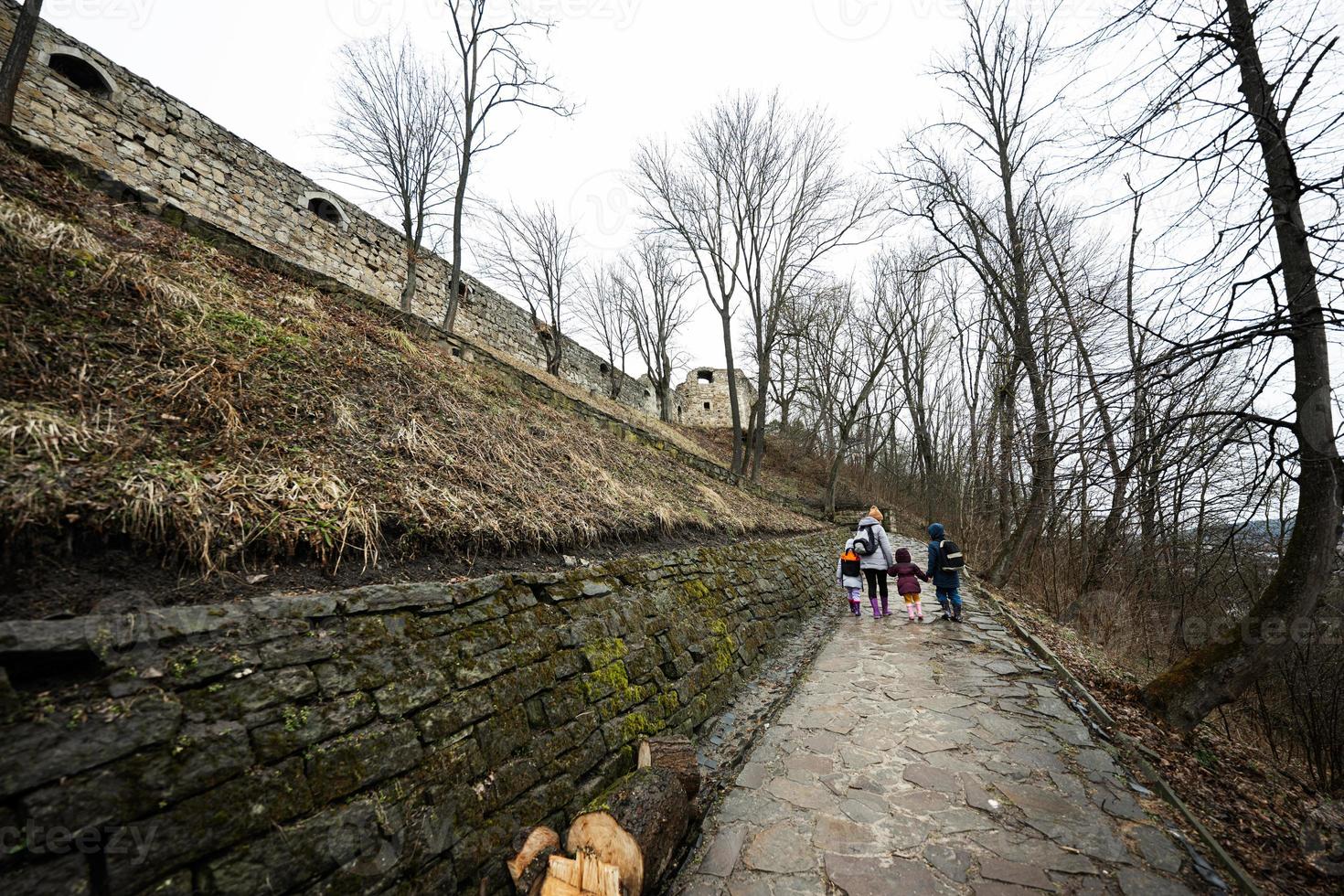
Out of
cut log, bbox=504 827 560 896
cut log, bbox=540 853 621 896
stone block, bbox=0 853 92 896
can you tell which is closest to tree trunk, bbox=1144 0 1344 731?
cut log, bbox=540 853 621 896

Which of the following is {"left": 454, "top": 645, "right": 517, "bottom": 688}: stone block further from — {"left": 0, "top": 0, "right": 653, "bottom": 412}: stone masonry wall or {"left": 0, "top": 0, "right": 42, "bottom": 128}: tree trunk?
{"left": 0, "top": 0, "right": 42, "bottom": 128}: tree trunk

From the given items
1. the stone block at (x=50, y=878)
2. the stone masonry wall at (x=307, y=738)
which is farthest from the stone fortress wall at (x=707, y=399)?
the stone block at (x=50, y=878)

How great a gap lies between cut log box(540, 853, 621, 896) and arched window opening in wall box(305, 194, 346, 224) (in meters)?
13.8

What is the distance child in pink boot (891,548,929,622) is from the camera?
7.36 m

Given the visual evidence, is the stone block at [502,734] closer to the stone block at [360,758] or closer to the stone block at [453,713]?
the stone block at [453,713]

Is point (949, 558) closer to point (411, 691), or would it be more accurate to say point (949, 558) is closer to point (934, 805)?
point (934, 805)

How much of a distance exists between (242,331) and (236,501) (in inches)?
83.3

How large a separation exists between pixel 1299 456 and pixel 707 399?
24.6 m

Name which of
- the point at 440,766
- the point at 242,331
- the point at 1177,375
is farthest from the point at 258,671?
→ the point at 1177,375

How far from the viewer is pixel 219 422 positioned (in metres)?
2.86

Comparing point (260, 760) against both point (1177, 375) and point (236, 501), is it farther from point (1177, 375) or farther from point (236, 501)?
point (1177, 375)

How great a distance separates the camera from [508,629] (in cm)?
290

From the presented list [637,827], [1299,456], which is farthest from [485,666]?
[1299,456]

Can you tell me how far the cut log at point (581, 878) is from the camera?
2.09m
